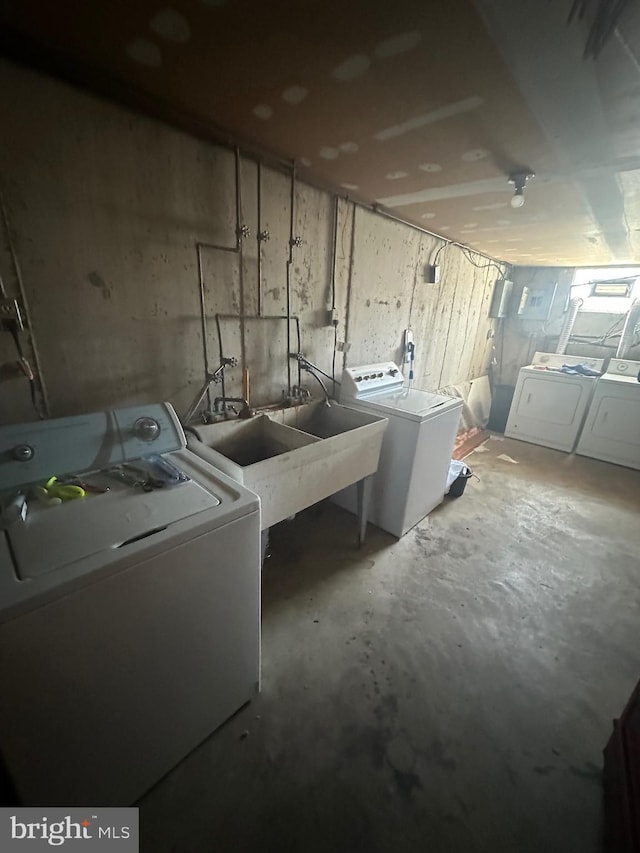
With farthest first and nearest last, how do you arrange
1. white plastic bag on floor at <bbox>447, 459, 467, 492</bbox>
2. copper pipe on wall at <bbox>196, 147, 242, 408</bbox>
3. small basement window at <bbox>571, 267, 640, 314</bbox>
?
1. small basement window at <bbox>571, 267, 640, 314</bbox>
2. white plastic bag on floor at <bbox>447, 459, 467, 492</bbox>
3. copper pipe on wall at <bbox>196, 147, 242, 408</bbox>

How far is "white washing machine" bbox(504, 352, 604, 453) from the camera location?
377 cm

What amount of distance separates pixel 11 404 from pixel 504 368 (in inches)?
207

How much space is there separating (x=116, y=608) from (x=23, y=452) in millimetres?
551

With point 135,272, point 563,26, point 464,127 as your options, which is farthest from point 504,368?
point 135,272

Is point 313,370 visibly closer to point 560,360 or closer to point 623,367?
point 560,360

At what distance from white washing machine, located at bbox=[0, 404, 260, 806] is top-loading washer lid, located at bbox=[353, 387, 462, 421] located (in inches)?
49.4

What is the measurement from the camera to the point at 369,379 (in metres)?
2.44

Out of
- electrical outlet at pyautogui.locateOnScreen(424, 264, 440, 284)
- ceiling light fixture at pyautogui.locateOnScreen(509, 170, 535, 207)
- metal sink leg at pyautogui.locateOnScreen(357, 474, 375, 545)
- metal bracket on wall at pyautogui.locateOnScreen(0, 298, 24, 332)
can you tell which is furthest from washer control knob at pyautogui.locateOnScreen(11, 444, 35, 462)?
electrical outlet at pyautogui.locateOnScreen(424, 264, 440, 284)

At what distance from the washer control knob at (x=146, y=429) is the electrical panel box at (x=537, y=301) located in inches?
186

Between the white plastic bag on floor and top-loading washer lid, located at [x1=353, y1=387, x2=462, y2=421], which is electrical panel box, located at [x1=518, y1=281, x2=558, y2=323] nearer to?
the white plastic bag on floor

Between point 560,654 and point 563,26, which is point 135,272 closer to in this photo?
point 563,26

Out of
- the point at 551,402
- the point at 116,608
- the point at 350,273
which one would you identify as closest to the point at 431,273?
the point at 350,273

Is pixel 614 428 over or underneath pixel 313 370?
underneath

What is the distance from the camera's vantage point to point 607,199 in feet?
5.98
